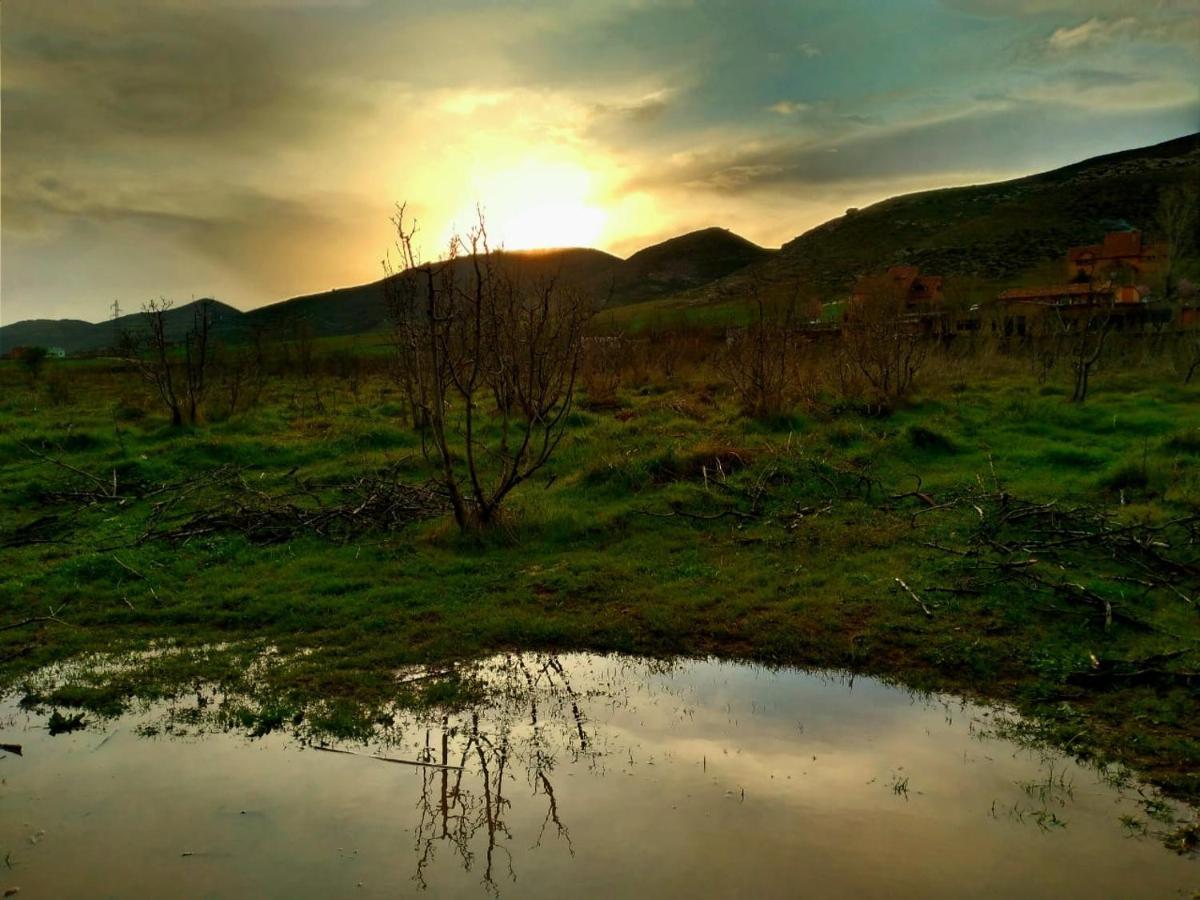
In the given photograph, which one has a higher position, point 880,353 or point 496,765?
point 880,353

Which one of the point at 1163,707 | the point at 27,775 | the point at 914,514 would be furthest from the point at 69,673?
the point at 914,514

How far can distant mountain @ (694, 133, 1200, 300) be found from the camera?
77.9 meters

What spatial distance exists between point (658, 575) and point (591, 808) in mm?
4529

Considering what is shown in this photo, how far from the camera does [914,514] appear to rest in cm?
1098

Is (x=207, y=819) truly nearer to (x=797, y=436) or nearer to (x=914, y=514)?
(x=914, y=514)

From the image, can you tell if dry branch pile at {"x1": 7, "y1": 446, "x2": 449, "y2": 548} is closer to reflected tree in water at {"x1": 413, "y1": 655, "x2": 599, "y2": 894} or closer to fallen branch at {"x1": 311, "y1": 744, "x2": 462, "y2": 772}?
reflected tree in water at {"x1": 413, "y1": 655, "x2": 599, "y2": 894}

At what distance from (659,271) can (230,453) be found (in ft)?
554

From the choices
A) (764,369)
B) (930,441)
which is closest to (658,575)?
(930,441)

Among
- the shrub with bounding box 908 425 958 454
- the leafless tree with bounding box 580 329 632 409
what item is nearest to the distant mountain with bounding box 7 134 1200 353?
the leafless tree with bounding box 580 329 632 409

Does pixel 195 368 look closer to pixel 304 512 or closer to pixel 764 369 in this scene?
pixel 304 512

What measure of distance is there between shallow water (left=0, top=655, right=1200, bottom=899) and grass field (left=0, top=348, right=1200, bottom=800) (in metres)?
0.58

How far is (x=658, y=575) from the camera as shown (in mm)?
9359

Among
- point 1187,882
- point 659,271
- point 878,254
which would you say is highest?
point 659,271

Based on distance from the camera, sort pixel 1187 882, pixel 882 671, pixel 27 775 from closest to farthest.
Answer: pixel 1187 882 → pixel 27 775 → pixel 882 671
